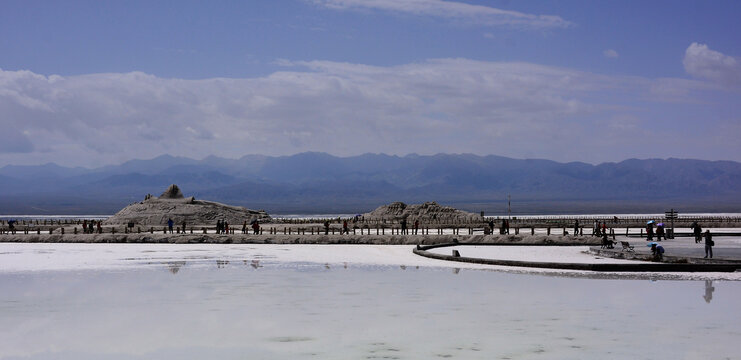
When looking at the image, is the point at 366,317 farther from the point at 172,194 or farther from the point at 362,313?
the point at 172,194

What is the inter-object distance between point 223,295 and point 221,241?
3692cm

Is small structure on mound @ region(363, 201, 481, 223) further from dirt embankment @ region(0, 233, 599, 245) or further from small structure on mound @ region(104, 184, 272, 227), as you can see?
dirt embankment @ region(0, 233, 599, 245)

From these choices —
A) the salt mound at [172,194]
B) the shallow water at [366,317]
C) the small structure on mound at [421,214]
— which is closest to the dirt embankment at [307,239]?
the shallow water at [366,317]

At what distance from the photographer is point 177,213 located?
9619cm

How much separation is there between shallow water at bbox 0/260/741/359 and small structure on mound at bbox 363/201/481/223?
62939 mm

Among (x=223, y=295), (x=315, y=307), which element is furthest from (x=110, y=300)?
(x=315, y=307)

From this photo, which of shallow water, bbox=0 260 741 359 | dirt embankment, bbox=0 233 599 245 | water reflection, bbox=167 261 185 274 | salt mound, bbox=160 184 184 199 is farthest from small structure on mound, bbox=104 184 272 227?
shallow water, bbox=0 260 741 359

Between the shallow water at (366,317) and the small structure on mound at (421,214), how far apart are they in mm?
62939

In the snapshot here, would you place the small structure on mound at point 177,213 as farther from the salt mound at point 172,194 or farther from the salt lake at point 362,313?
the salt lake at point 362,313

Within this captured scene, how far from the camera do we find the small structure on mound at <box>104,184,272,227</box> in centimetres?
9456

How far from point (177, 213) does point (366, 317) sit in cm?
7694

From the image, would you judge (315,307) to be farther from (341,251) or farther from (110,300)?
(341,251)

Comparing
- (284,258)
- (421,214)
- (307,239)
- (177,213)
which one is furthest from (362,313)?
(421,214)

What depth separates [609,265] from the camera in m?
34.0
